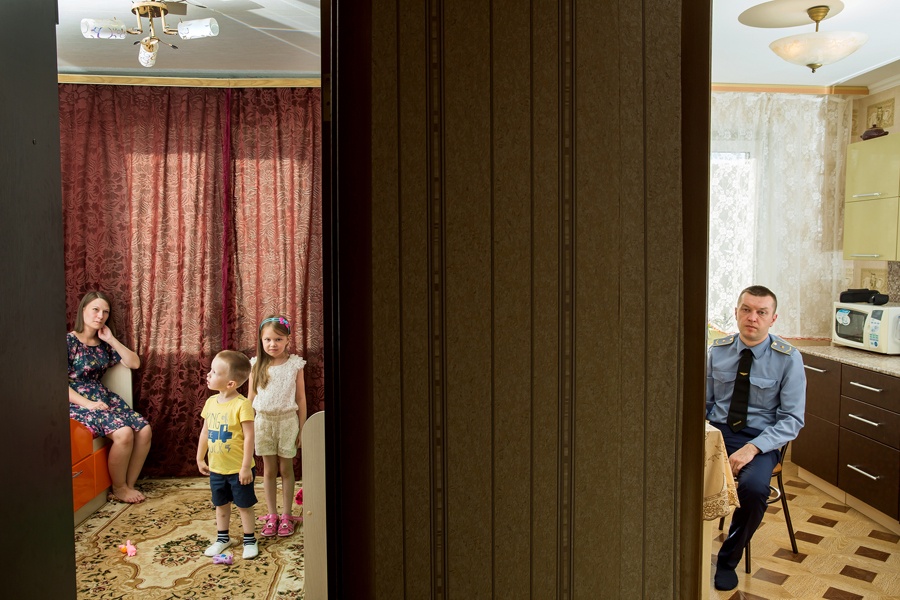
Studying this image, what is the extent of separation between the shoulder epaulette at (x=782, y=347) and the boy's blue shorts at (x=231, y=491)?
2548mm

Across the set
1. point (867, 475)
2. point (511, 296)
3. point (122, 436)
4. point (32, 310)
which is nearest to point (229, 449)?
point (122, 436)

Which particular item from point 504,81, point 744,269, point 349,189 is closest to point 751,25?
point 744,269

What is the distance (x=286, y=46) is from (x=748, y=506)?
3284 millimetres

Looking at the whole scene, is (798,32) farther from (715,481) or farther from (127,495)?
(127,495)

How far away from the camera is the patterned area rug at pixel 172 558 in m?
3.01

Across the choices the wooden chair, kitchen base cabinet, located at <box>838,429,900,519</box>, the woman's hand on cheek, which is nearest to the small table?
the wooden chair

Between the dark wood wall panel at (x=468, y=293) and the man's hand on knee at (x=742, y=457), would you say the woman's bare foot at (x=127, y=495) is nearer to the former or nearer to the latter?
the man's hand on knee at (x=742, y=457)

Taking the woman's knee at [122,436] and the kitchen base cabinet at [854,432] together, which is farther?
the woman's knee at [122,436]

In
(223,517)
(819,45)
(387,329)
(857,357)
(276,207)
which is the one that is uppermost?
(819,45)

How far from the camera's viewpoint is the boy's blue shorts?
128 inches

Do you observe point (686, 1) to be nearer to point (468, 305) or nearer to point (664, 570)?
point (468, 305)

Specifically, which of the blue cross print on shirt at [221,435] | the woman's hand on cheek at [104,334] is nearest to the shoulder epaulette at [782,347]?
the blue cross print on shirt at [221,435]

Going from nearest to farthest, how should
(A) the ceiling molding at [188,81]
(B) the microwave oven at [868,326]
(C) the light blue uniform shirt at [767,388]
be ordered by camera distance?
(C) the light blue uniform shirt at [767,388]
(B) the microwave oven at [868,326]
(A) the ceiling molding at [188,81]

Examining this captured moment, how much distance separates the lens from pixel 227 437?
3.26 metres
